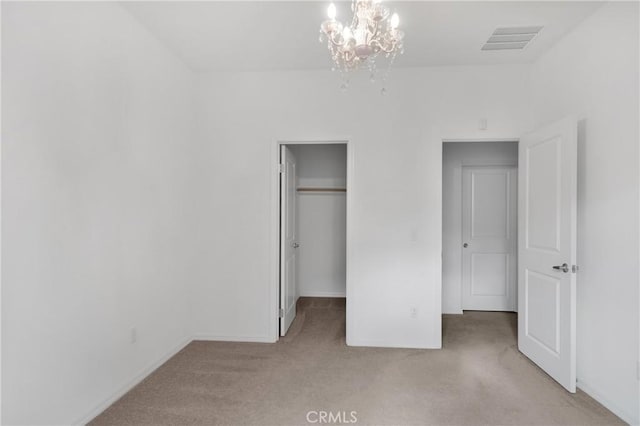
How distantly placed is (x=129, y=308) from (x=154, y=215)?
0.76 m

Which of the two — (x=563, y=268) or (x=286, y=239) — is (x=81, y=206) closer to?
(x=286, y=239)

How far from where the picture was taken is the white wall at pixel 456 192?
412 centimetres

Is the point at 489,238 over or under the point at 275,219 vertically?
under

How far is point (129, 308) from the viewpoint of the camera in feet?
7.75

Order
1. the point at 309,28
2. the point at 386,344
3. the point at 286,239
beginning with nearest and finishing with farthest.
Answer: the point at 309,28
the point at 386,344
the point at 286,239

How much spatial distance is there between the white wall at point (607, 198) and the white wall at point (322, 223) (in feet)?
9.46

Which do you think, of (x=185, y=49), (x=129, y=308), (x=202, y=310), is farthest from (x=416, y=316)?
(x=185, y=49)

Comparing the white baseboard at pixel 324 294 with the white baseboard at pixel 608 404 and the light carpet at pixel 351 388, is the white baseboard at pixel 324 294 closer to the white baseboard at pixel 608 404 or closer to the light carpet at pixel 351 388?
the light carpet at pixel 351 388

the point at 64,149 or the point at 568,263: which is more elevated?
the point at 64,149

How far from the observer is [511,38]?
262cm

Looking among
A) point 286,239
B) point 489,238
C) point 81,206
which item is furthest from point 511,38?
point 81,206

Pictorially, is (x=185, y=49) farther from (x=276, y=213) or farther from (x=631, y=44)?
(x=631, y=44)

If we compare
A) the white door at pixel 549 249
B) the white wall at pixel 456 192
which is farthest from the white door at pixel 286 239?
the white door at pixel 549 249

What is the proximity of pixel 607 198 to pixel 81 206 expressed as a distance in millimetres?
3472
